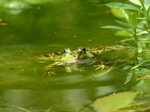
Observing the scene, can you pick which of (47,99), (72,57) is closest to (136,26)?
(72,57)

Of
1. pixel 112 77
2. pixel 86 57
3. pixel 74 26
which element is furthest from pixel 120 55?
pixel 74 26

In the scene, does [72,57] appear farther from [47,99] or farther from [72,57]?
[47,99]

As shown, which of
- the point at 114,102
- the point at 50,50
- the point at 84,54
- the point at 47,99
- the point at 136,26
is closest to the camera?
the point at 114,102

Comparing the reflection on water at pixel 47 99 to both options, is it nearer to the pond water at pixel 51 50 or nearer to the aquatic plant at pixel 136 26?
the pond water at pixel 51 50

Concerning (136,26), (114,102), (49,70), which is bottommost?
(114,102)

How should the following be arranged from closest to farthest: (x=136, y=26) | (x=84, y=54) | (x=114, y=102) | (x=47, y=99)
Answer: (x=114, y=102) → (x=47, y=99) → (x=136, y=26) → (x=84, y=54)

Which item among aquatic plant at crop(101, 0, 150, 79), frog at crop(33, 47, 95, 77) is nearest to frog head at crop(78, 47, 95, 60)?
frog at crop(33, 47, 95, 77)

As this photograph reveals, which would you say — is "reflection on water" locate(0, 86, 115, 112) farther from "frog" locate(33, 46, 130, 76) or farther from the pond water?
"frog" locate(33, 46, 130, 76)

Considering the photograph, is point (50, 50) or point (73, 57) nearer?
point (73, 57)
